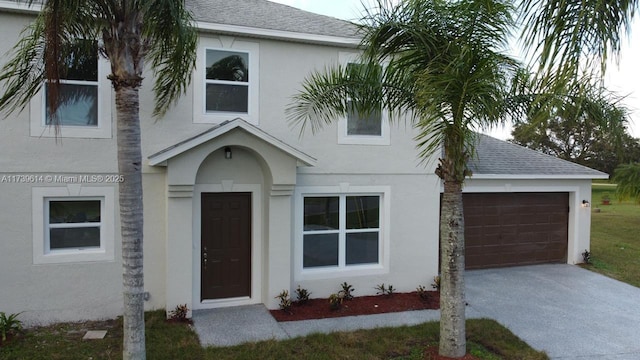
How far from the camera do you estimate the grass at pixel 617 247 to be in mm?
12762

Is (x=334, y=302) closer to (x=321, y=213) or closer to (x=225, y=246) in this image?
(x=321, y=213)

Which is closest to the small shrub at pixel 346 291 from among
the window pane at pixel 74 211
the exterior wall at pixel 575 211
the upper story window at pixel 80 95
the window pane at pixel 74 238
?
the window pane at pixel 74 238

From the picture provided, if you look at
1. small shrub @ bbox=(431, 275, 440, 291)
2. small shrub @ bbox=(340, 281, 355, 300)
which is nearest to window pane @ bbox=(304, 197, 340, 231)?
small shrub @ bbox=(340, 281, 355, 300)

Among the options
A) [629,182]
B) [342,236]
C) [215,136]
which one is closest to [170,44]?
[215,136]

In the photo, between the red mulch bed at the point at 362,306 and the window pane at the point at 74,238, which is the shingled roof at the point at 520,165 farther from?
the window pane at the point at 74,238

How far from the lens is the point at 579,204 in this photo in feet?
44.7

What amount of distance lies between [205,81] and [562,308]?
9142mm

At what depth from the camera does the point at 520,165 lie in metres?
13.4

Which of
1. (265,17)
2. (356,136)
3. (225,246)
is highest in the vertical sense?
(265,17)

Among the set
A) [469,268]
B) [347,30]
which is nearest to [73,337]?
[347,30]

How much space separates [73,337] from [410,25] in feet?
24.9

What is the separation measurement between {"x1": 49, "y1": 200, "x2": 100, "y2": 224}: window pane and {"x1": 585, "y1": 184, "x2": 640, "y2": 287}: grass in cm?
1342

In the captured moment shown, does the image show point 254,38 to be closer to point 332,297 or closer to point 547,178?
point 332,297

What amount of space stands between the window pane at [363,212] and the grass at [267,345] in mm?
2903
